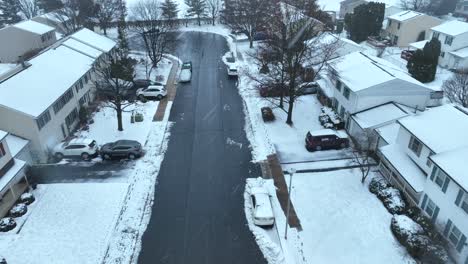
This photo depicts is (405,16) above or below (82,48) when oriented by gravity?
above

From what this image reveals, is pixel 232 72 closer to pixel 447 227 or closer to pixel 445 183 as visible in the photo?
pixel 445 183

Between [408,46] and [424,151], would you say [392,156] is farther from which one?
[408,46]

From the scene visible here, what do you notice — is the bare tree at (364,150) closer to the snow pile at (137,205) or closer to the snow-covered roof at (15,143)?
the snow pile at (137,205)


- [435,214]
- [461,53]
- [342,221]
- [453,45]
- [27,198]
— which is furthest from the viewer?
[453,45]

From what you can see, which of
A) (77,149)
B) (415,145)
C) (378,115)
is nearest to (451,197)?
(415,145)

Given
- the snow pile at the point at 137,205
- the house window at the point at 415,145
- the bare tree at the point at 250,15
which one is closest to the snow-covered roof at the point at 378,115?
the house window at the point at 415,145

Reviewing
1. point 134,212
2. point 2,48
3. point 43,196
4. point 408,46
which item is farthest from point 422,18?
point 2,48
